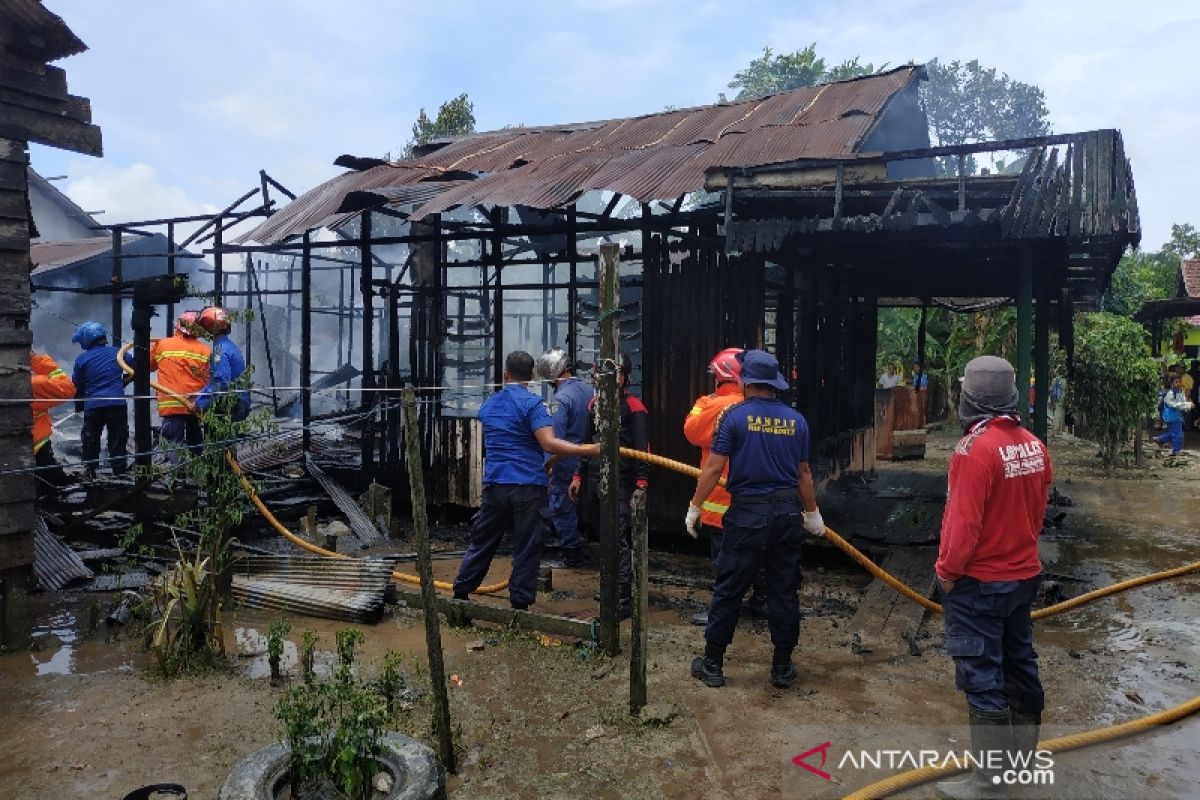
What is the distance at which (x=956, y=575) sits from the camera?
3.83 metres

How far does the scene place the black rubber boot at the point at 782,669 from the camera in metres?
5.10

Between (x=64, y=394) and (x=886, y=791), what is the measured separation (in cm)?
863

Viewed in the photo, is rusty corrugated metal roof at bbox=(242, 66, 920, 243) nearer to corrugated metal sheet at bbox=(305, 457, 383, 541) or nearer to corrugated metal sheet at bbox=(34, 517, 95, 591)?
corrugated metal sheet at bbox=(305, 457, 383, 541)

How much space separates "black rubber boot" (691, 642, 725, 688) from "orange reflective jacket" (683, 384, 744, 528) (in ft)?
2.94

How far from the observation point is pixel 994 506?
12.5 feet

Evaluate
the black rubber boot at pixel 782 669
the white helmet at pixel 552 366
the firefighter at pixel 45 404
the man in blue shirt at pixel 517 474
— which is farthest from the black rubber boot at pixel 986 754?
the firefighter at pixel 45 404

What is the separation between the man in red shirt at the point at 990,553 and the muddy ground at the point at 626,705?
15.1 inches

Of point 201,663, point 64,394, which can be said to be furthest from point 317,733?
point 64,394

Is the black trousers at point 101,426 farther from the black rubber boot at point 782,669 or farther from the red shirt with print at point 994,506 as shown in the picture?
the red shirt with print at point 994,506

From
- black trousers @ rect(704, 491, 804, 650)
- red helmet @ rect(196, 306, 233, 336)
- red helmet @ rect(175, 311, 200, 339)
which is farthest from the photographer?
red helmet @ rect(175, 311, 200, 339)

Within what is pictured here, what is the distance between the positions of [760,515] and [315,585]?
368 centimetres

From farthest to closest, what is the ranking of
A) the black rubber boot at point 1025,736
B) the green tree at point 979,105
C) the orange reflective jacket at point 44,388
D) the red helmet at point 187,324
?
the green tree at point 979,105 < the orange reflective jacket at point 44,388 < the red helmet at point 187,324 < the black rubber boot at point 1025,736

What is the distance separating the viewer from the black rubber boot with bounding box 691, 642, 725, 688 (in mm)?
5090

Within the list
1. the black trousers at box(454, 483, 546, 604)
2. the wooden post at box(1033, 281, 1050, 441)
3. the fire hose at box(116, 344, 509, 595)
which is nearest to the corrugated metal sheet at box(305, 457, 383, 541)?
the fire hose at box(116, 344, 509, 595)
